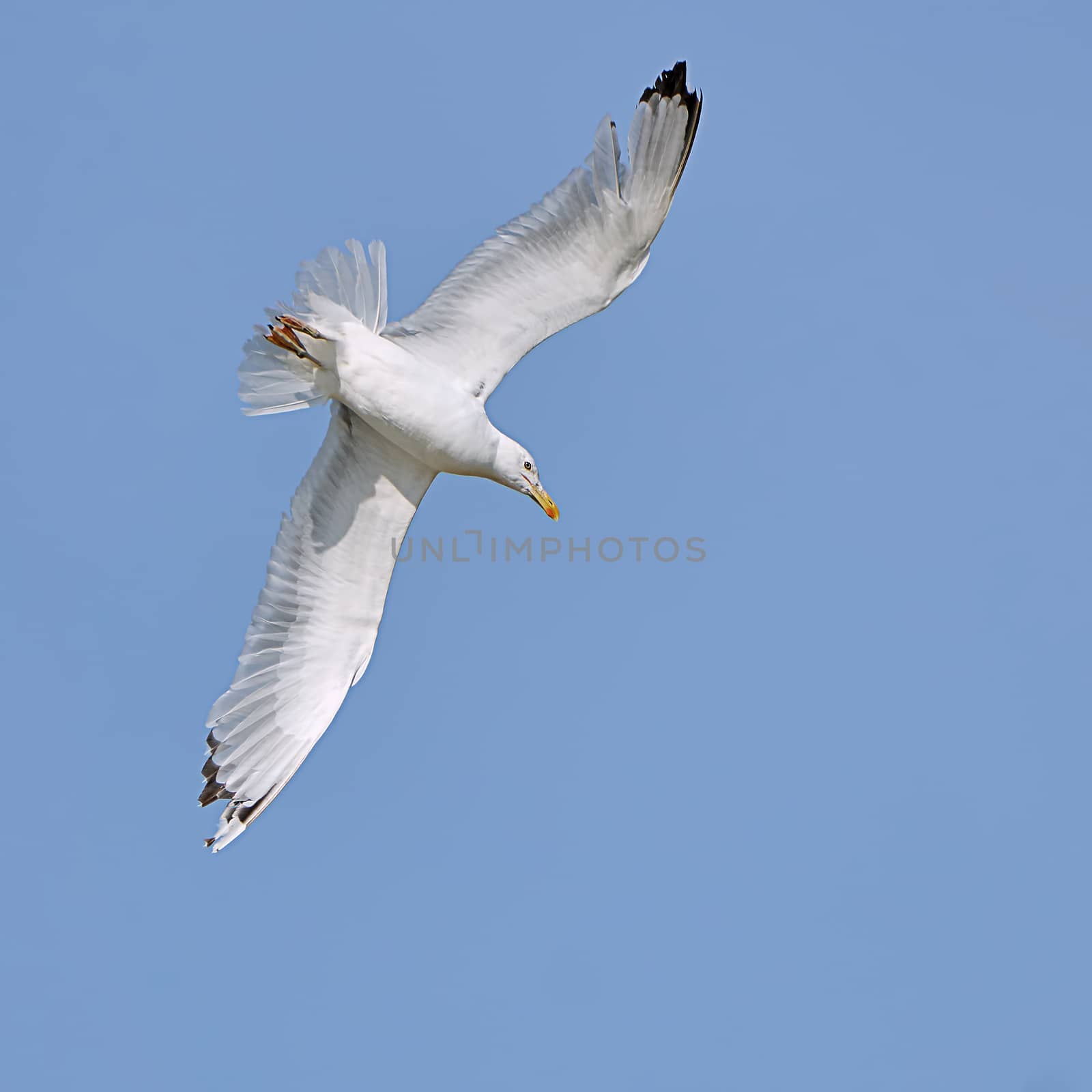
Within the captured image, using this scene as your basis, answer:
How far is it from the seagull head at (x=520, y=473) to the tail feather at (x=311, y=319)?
115cm

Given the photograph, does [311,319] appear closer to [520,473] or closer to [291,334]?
[291,334]

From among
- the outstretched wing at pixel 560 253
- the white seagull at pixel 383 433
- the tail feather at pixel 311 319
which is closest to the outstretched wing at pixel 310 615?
the white seagull at pixel 383 433

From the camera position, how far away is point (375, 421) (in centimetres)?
1113

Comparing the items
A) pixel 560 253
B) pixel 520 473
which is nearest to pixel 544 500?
pixel 520 473

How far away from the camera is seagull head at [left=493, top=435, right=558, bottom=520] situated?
11727mm

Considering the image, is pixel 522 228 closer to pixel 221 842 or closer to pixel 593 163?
pixel 593 163

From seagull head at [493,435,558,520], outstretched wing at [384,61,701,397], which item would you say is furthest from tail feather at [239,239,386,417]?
seagull head at [493,435,558,520]

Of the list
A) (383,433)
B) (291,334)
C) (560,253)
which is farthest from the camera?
(560,253)

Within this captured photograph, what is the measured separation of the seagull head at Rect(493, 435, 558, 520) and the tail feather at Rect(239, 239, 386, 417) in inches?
45.1

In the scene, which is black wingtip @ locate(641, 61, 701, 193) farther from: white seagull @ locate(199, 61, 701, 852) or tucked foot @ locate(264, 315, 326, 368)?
tucked foot @ locate(264, 315, 326, 368)

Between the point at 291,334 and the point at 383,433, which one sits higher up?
the point at 291,334

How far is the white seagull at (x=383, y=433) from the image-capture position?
1139cm

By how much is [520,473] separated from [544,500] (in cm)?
29

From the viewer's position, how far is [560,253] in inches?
455
